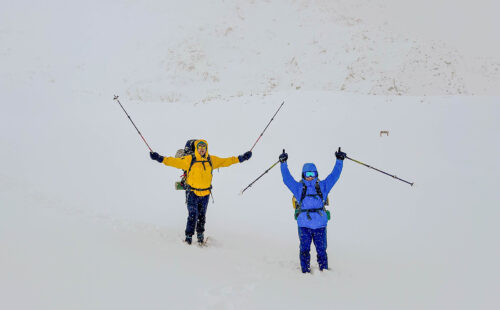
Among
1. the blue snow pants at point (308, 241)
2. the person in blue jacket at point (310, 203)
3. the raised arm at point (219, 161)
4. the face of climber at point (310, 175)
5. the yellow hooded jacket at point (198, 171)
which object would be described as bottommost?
the blue snow pants at point (308, 241)

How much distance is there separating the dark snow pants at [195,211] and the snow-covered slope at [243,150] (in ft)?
1.48

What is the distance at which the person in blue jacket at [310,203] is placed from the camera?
5.88 m

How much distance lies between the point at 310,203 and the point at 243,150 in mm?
6490

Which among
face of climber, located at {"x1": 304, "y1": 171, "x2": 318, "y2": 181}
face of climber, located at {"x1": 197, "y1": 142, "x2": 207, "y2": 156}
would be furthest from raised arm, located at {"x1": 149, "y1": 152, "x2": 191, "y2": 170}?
face of climber, located at {"x1": 304, "y1": 171, "x2": 318, "y2": 181}

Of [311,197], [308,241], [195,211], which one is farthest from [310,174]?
[195,211]

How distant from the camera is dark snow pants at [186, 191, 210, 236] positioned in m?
6.96

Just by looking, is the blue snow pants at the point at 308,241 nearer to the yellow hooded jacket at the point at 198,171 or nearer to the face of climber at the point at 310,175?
the face of climber at the point at 310,175

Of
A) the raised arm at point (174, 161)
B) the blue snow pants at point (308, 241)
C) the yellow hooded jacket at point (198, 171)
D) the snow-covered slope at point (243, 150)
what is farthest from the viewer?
the yellow hooded jacket at point (198, 171)

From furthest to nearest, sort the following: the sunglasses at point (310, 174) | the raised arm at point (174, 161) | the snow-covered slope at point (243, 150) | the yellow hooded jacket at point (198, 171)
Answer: the yellow hooded jacket at point (198, 171)
the raised arm at point (174, 161)
the sunglasses at point (310, 174)
the snow-covered slope at point (243, 150)

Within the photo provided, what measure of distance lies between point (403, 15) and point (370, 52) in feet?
29.0

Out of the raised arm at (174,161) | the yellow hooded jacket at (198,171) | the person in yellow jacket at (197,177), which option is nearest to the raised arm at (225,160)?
the person in yellow jacket at (197,177)

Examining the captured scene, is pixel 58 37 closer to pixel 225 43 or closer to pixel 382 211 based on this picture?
pixel 225 43

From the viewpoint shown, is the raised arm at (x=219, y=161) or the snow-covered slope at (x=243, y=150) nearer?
the snow-covered slope at (x=243, y=150)

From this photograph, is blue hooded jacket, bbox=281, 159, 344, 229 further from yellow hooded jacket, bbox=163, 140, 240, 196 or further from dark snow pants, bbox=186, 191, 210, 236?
dark snow pants, bbox=186, 191, 210, 236
